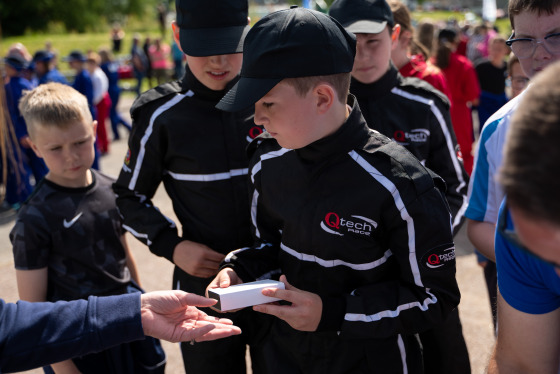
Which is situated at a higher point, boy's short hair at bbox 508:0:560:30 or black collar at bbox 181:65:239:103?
boy's short hair at bbox 508:0:560:30

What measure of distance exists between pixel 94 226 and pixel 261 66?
1.36 metres

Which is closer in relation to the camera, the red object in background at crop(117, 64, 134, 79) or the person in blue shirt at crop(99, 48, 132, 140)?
the person in blue shirt at crop(99, 48, 132, 140)

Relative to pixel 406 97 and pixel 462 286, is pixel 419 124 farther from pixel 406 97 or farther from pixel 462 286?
pixel 462 286

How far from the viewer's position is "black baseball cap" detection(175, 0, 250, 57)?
2469 millimetres

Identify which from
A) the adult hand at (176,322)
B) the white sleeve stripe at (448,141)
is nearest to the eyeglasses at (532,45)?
the white sleeve stripe at (448,141)

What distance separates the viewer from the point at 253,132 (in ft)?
8.67

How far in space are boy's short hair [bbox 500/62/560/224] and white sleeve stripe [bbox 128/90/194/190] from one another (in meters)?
1.89

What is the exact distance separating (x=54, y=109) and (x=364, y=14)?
1629mm

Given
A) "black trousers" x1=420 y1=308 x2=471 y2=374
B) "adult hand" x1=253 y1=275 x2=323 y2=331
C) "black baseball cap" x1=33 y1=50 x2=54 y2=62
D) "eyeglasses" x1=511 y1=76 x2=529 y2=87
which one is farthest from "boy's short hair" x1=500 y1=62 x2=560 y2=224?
"black baseball cap" x1=33 y1=50 x2=54 y2=62

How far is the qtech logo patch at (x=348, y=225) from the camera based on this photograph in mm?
1953

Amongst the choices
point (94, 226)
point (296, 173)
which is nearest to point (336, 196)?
point (296, 173)

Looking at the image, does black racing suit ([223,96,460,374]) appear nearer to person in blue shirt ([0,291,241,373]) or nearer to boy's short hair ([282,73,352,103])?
boy's short hair ([282,73,352,103])

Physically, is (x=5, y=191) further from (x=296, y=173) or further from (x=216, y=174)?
(x=296, y=173)

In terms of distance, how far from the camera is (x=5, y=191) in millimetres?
8062
